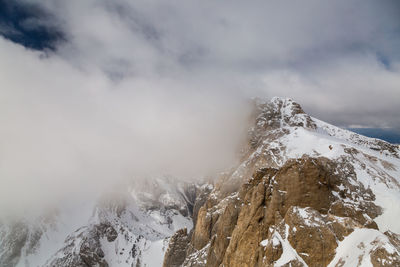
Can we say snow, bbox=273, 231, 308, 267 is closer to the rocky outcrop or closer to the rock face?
the rock face

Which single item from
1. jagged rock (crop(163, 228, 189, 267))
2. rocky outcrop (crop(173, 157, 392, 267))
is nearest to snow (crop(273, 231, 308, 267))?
rocky outcrop (crop(173, 157, 392, 267))

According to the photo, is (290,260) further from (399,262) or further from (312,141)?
(312,141)

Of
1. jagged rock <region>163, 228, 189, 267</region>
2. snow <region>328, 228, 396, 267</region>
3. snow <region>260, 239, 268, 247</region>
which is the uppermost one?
snow <region>328, 228, 396, 267</region>

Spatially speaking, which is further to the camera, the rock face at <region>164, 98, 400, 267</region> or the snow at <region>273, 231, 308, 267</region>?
the snow at <region>273, 231, 308, 267</region>

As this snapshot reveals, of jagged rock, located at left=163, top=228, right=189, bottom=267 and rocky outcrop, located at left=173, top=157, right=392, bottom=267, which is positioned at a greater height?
rocky outcrop, located at left=173, top=157, right=392, bottom=267

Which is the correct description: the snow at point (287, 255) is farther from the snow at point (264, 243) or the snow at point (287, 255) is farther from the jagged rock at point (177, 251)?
the jagged rock at point (177, 251)

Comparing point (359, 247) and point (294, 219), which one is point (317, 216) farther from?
point (359, 247)

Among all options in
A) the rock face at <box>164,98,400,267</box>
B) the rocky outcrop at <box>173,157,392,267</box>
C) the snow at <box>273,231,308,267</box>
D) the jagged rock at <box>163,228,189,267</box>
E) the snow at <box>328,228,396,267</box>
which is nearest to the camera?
the snow at <box>328,228,396,267</box>

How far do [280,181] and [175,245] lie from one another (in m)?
99.3

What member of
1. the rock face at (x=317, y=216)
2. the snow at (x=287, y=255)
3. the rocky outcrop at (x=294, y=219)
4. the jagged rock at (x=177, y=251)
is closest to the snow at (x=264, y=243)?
the rocky outcrop at (x=294, y=219)

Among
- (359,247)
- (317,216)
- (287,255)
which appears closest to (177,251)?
(287,255)

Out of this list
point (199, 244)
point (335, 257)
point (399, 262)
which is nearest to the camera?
point (399, 262)

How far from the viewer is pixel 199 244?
104 metres

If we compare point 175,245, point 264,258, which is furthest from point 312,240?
point 175,245
